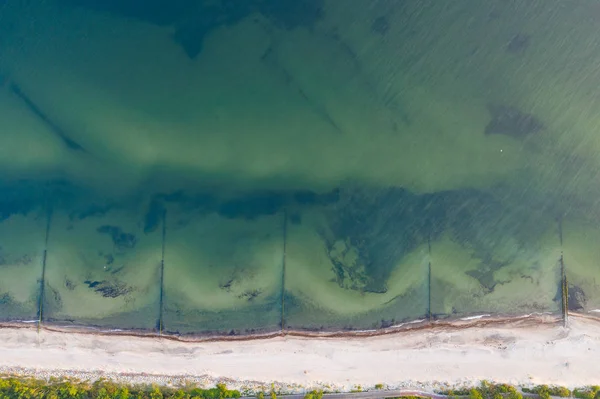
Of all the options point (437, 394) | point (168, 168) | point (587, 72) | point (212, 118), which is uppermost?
point (587, 72)

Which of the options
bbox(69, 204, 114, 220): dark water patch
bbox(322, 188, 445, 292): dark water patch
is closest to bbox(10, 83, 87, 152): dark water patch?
bbox(69, 204, 114, 220): dark water patch

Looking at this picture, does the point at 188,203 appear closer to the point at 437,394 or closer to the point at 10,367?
the point at 10,367

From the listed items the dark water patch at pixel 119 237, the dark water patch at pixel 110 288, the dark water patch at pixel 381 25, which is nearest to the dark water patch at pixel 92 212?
the dark water patch at pixel 119 237

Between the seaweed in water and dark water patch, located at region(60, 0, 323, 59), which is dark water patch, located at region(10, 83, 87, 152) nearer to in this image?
dark water patch, located at region(60, 0, 323, 59)

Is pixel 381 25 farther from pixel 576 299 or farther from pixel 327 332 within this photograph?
pixel 576 299

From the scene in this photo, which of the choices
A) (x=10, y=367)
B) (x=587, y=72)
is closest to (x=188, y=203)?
(x=10, y=367)

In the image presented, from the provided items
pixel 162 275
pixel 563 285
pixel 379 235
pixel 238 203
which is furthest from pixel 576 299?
pixel 162 275

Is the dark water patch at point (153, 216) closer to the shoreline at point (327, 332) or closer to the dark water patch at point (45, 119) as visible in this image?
the dark water patch at point (45, 119)
